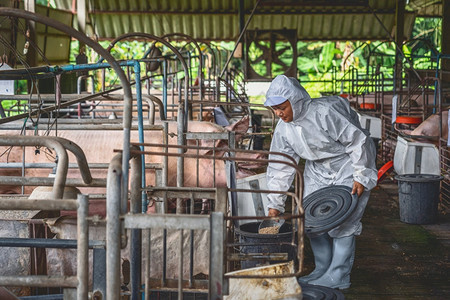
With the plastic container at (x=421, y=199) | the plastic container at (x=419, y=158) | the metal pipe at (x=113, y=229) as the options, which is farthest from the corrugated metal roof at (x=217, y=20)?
the metal pipe at (x=113, y=229)

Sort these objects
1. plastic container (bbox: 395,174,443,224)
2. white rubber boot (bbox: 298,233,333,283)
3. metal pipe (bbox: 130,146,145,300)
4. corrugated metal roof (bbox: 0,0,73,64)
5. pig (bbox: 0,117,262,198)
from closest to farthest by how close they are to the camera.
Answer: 1. metal pipe (bbox: 130,146,145,300)
2. white rubber boot (bbox: 298,233,333,283)
3. pig (bbox: 0,117,262,198)
4. plastic container (bbox: 395,174,443,224)
5. corrugated metal roof (bbox: 0,0,73,64)

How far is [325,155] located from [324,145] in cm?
9

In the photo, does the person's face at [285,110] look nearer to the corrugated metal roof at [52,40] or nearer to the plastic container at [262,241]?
the plastic container at [262,241]

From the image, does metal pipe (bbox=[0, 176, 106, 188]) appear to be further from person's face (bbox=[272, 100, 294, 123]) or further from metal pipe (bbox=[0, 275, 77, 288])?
person's face (bbox=[272, 100, 294, 123])

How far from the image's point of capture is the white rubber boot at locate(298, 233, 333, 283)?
4.68 metres

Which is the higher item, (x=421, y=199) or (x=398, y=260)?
(x=421, y=199)

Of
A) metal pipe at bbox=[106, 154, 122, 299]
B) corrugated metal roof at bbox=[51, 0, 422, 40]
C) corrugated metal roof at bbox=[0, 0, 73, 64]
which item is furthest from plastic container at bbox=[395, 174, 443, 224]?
corrugated metal roof at bbox=[51, 0, 422, 40]

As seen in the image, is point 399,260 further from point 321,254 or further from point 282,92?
point 282,92

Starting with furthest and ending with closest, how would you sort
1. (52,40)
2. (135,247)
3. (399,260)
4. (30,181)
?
1. (52,40)
2. (399,260)
3. (30,181)
4. (135,247)

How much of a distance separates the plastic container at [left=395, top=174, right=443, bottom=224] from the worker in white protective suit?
2.16 m

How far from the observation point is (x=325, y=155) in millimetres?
4504

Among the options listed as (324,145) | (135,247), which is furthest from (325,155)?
(135,247)

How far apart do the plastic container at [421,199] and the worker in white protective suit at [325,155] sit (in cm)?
216

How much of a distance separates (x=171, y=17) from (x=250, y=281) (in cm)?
1374
